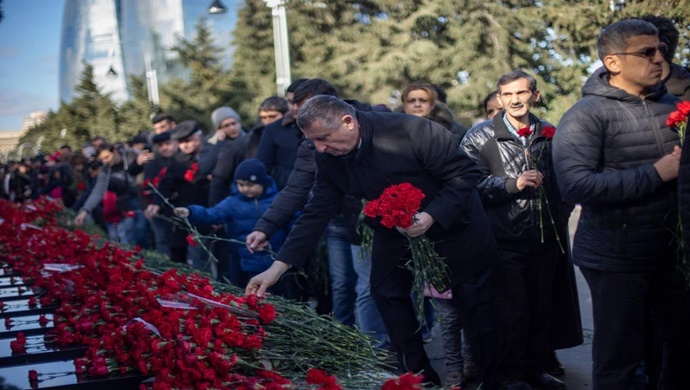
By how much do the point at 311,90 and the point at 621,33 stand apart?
2916 mm

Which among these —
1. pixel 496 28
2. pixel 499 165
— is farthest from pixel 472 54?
pixel 499 165

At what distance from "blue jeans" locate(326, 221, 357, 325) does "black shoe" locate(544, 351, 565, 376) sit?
184cm

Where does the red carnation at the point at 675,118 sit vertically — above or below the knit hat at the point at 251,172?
above

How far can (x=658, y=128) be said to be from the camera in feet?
13.8

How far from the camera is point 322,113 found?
4.54m

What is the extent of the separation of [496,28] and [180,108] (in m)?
26.8

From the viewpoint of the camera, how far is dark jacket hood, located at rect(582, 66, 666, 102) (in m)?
4.23

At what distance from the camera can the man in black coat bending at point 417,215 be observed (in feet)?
15.2

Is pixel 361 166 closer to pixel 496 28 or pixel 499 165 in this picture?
pixel 499 165

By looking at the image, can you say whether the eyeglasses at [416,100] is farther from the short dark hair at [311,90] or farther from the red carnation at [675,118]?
the red carnation at [675,118]

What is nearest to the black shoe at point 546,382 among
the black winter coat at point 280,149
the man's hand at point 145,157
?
the black winter coat at point 280,149

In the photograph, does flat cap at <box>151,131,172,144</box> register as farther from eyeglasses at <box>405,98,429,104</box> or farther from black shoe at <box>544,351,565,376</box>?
black shoe at <box>544,351,565,376</box>

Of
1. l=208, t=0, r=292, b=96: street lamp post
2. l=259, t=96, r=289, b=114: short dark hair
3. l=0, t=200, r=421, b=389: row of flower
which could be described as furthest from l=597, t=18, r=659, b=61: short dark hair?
l=208, t=0, r=292, b=96: street lamp post

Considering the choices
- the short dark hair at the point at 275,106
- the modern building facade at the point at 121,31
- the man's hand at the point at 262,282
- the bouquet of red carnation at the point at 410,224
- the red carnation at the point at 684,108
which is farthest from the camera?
the modern building facade at the point at 121,31
